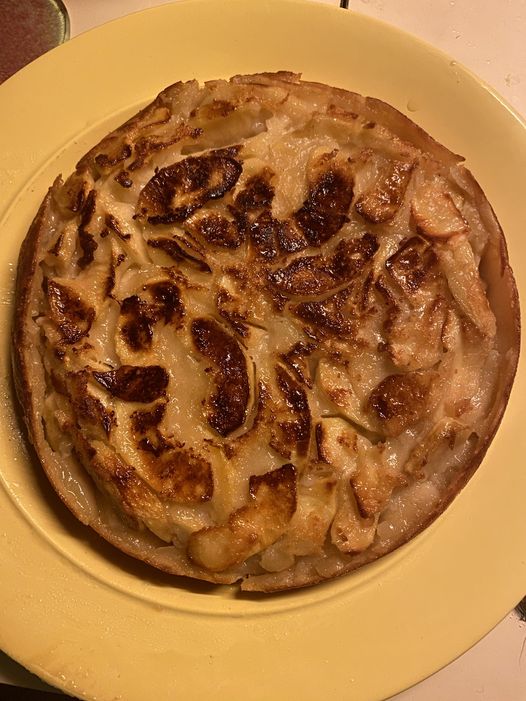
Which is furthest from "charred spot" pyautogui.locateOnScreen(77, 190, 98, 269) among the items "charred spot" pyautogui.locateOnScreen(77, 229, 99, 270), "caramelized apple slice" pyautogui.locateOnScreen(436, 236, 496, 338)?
"caramelized apple slice" pyautogui.locateOnScreen(436, 236, 496, 338)

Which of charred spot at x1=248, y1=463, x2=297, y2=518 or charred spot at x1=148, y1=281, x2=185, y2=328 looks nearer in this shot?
charred spot at x1=248, y1=463, x2=297, y2=518

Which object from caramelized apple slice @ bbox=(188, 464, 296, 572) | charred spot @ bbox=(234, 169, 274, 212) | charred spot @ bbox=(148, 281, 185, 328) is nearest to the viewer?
caramelized apple slice @ bbox=(188, 464, 296, 572)

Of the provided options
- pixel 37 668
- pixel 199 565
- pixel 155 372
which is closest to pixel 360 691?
pixel 199 565

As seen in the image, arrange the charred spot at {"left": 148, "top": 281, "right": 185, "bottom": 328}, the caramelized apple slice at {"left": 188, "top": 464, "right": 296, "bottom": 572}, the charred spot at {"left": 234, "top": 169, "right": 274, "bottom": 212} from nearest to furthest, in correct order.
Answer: the caramelized apple slice at {"left": 188, "top": 464, "right": 296, "bottom": 572} → the charred spot at {"left": 148, "top": 281, "right": 185, "bottom": 328} → the charred spot at {"left": 234, "top": 169, "right": 274, "bottom": 212}

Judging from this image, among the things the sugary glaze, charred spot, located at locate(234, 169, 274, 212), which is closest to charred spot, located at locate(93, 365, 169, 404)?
the sugary glaze

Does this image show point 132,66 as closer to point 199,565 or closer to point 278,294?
point 278,294

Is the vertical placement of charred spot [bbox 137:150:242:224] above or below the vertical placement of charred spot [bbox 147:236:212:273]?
above

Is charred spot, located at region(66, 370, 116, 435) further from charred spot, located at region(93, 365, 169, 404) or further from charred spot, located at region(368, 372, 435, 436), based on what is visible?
charred spot, located at region(368, 372, 435, 436)
